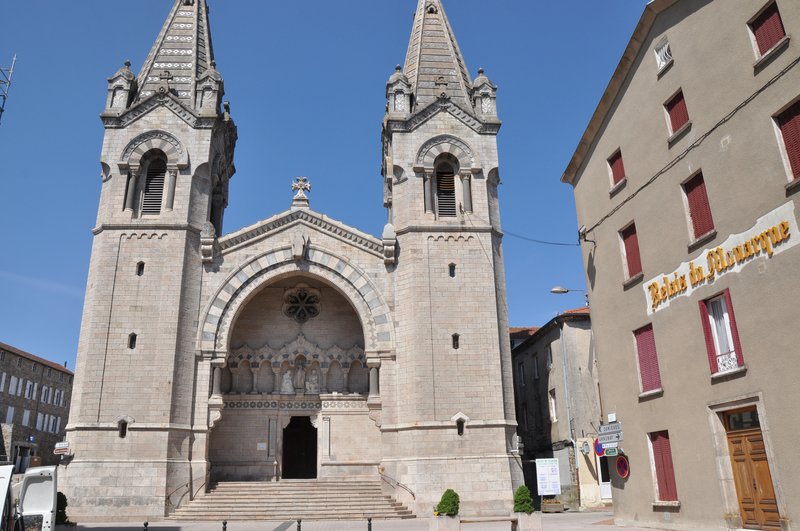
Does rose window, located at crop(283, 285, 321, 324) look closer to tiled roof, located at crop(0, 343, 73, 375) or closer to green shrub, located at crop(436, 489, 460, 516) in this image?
green shrub, located at crop(436, 489, 460, 516)

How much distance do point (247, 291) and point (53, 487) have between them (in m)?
13.7

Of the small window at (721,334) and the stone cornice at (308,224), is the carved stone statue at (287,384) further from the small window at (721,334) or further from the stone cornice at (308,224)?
the small window at (721,334)


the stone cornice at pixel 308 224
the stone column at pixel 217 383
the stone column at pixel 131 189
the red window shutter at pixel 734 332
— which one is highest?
the stone column at pixel 131 189

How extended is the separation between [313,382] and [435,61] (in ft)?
52.5

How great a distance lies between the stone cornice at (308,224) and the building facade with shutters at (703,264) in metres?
10.4

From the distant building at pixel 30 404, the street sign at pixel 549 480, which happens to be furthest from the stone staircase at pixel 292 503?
the distant building at pixel 30 404

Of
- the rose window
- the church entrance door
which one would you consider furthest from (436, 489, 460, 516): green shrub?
the rose window

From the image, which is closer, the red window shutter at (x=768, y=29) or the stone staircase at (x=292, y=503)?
the red window shutter at (x=768, y=29)

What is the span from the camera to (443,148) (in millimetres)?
28062

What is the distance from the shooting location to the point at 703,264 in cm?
1448

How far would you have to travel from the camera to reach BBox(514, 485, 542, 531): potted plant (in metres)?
15.6

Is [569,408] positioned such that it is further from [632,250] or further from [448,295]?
[632,250]

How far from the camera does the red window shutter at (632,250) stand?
1744cm

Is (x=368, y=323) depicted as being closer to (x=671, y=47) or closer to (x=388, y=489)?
(x=388, y=489)
